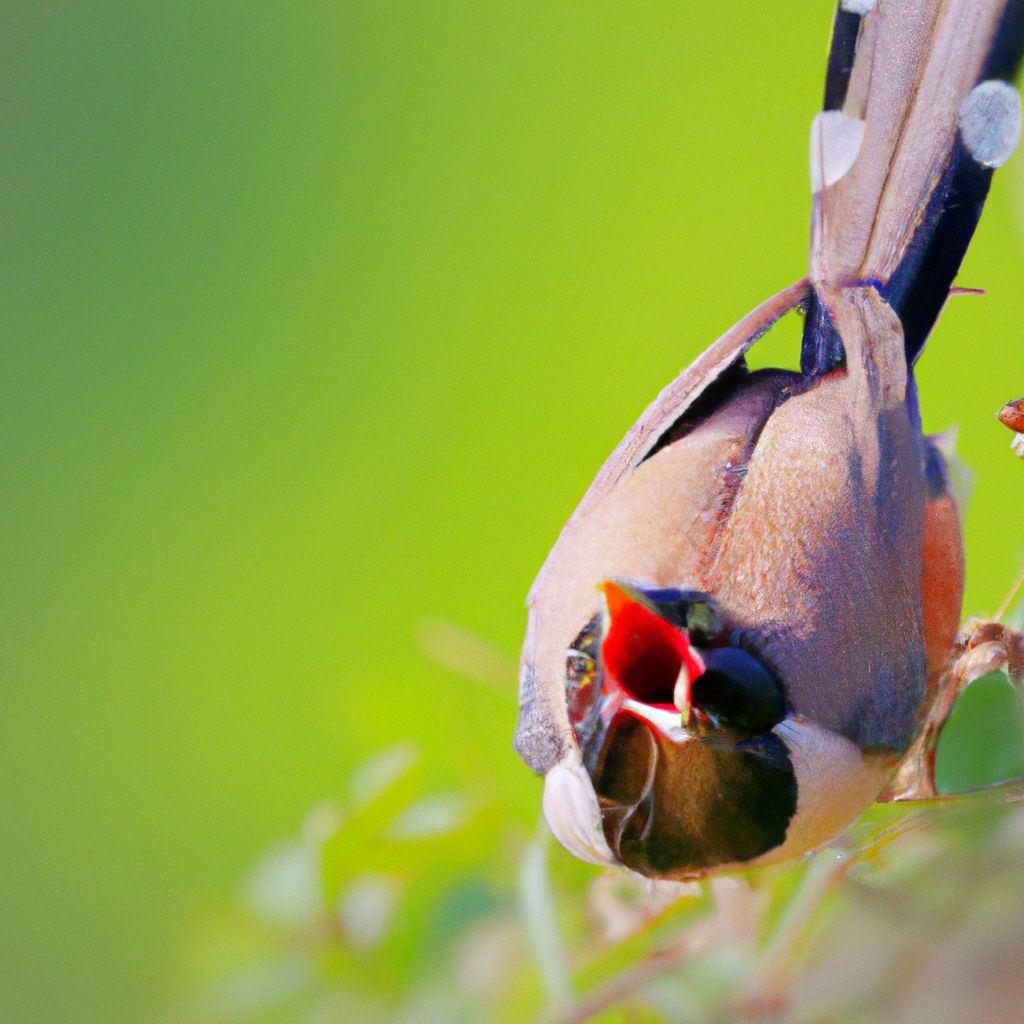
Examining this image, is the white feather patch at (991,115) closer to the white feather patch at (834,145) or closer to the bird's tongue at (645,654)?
the white feather patch at (834,145)

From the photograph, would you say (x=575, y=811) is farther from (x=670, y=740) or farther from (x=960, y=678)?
(x=960, y=678)

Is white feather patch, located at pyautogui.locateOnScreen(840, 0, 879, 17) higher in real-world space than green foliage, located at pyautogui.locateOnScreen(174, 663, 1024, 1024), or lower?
higher

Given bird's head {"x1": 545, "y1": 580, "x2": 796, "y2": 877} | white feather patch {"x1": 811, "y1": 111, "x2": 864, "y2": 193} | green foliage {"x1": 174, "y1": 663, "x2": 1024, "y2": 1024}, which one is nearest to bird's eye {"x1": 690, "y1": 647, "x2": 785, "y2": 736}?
bird's head {"x1": 545, "y1": 580, "x2": 796, "y2": 877}

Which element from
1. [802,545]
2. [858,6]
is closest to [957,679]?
[802,545]

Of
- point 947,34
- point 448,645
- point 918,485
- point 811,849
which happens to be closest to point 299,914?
point 448,645

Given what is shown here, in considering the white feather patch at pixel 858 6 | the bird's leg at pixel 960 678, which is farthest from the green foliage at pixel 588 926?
the white feather patch at pixel 858 6

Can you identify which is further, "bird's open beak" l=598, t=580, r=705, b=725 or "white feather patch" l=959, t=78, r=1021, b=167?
"white feather patch" l=959, t=78, r=1021, b=167

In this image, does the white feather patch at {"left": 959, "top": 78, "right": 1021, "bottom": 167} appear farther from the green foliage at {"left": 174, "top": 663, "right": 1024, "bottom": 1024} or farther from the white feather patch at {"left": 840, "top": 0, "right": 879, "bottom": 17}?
the green foliage at {"left": 174, "top": 663, "right": 1024, "bottom": 1024}
